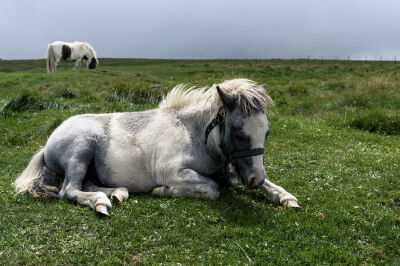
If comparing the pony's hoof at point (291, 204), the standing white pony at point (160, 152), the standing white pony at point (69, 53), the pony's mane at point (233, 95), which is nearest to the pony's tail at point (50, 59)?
the standing white pony at point (69, 53)

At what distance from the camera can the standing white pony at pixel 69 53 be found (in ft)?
107

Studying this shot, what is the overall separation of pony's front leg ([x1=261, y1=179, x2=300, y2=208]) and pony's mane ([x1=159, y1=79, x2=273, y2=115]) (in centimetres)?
161

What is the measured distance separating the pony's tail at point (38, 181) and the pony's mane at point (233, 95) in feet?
9.14

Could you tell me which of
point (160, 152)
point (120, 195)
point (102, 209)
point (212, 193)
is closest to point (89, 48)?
point (160, 152)

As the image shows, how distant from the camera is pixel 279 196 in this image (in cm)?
613

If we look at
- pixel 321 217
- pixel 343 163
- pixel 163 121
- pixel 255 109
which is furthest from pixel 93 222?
pixel 343 163

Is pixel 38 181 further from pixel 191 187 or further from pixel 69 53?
pixel 69 53

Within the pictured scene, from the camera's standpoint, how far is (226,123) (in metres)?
5.81

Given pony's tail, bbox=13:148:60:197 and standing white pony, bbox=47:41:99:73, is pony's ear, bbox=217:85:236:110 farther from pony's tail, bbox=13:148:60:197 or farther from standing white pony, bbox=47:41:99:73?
standing white pony, bbox=47:41:99:73

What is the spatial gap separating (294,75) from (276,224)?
29.5 metres

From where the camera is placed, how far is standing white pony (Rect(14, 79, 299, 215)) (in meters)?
5.75

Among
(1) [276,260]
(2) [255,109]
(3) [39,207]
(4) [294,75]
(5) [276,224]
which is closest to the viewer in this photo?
(1) [276,260]

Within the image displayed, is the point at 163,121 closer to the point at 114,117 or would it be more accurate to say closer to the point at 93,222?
the point at 114,117

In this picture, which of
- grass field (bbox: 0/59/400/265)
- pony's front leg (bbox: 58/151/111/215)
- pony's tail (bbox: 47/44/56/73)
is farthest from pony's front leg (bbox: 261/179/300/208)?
pony's tail (bbox: 47/44/56/73)
